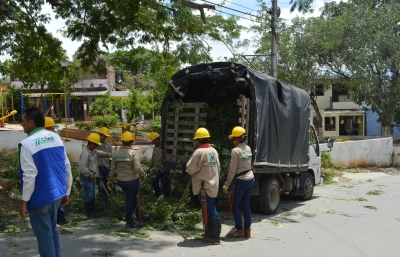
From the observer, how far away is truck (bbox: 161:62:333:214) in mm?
9273

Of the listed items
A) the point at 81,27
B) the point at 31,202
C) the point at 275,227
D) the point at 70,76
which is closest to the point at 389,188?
the point at 275,227

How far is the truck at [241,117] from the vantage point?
9273 millimetres

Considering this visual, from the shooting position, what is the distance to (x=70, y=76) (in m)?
29.8

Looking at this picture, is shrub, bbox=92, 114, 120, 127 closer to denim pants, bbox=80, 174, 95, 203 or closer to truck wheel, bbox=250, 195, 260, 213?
denim pants, bbox=80, 174, 95, 203

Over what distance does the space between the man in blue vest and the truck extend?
4.77 metres

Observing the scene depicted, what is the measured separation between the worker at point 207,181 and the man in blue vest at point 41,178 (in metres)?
2.89

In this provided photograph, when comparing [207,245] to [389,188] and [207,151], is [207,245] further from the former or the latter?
[389,188]

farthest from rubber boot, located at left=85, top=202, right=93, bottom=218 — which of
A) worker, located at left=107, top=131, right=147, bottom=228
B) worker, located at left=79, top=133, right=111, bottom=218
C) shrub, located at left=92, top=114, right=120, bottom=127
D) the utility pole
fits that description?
shrub, located at left=92, top=114, right=120, bottom=127

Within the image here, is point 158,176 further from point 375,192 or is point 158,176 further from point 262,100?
point 375,192

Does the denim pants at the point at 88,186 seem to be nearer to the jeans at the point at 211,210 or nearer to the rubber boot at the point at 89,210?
the rubber boot at the point at 89,210

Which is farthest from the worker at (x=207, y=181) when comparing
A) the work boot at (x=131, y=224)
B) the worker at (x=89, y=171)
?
the worker at (x=89, y=171)

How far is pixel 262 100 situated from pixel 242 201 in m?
2.46

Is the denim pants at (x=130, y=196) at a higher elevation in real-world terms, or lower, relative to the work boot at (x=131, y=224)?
higher

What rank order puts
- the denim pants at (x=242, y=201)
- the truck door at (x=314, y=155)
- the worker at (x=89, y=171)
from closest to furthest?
the denim pants at (x=242, y=201)
the worker at (x=89, y=171)
the truck door at (x=314, y=155)
